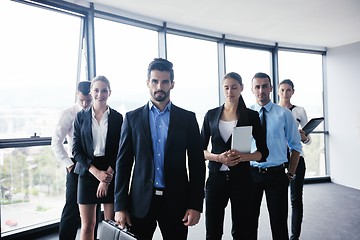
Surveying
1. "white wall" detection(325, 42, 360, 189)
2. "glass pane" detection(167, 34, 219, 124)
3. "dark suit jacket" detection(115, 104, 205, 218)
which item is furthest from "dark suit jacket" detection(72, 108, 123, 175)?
"white wall" detection(325, 42, 360, 189)

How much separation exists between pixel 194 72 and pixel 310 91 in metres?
2.96

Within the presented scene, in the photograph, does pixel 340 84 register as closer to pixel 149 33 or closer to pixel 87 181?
pixel 149 33

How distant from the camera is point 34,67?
3.33m

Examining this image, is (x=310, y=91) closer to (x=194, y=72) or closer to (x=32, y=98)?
(x=194, y=72)

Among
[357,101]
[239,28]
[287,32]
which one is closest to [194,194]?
[239,28]

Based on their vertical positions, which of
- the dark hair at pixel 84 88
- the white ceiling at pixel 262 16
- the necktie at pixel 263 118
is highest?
the white ceiling at pixel 262 16

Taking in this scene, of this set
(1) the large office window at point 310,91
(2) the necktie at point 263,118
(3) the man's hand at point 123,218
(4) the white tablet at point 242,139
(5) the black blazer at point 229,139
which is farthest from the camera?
(1) the large office window at point 310,91

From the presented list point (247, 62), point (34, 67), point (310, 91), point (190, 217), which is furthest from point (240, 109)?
point (310, 91)

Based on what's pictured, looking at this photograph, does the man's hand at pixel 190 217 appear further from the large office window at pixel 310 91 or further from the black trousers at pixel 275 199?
the large office window at pixel 310 91

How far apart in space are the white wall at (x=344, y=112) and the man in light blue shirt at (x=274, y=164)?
4.07 meters

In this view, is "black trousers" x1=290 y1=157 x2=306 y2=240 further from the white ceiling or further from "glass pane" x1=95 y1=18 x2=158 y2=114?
"glass pane" x1=95 y1=18 x2=158 y2=114

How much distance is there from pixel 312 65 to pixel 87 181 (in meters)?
5.65

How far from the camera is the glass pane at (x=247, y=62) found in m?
5.27

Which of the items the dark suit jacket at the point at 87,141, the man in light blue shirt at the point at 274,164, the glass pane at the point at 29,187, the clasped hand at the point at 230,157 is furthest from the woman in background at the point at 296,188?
the glass pane at the point at 29,187
